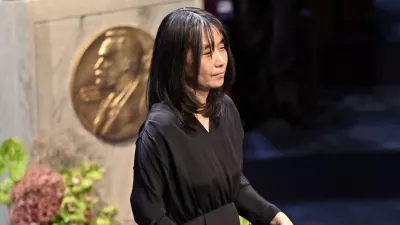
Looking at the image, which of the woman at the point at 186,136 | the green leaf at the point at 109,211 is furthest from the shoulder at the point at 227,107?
the green leaf at the point at 109,211

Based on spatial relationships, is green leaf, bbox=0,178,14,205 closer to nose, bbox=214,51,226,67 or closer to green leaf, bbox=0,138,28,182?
green leaf, bbox=0,138,28,182

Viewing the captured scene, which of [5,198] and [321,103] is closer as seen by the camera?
[5,198]

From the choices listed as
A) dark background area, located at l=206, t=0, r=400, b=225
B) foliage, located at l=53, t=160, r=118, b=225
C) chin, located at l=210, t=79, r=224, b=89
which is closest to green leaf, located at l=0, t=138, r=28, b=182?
foliage, located at l=53, t=160, r=118, b=225

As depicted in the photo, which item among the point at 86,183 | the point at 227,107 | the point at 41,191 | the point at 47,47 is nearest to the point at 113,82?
the point at 47,47

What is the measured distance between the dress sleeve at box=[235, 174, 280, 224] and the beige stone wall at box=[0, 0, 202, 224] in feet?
3.72

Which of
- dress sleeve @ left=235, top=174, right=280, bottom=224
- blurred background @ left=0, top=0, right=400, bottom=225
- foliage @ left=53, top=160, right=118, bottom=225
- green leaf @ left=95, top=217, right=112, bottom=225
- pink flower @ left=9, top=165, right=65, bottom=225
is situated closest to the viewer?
dress sleeve @ left=235, top=174, right=280, bottom=224

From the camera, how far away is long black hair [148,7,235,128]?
102cm

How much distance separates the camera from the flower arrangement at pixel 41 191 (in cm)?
187

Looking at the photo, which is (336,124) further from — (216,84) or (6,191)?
(216,84)

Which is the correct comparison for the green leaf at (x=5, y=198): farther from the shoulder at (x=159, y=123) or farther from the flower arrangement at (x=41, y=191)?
the shoulder at (x=159, y=123)

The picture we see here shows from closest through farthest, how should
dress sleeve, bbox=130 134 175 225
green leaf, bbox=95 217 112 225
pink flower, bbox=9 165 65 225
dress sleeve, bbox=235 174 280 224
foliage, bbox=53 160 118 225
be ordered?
dress sleeve, bbox=130 134 175 225 → dress sleeve, bbox=235 174 280 224 → pink flower, bbox=9 165 65 225 → foliage, bbox=53 160 118 225 → green leaf, bbox=95 217 112 225

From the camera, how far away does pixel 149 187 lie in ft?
3.30

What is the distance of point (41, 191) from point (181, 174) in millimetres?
940

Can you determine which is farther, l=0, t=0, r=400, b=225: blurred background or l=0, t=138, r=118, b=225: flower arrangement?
l=0, t=0, r=400, b=225: blurred background
